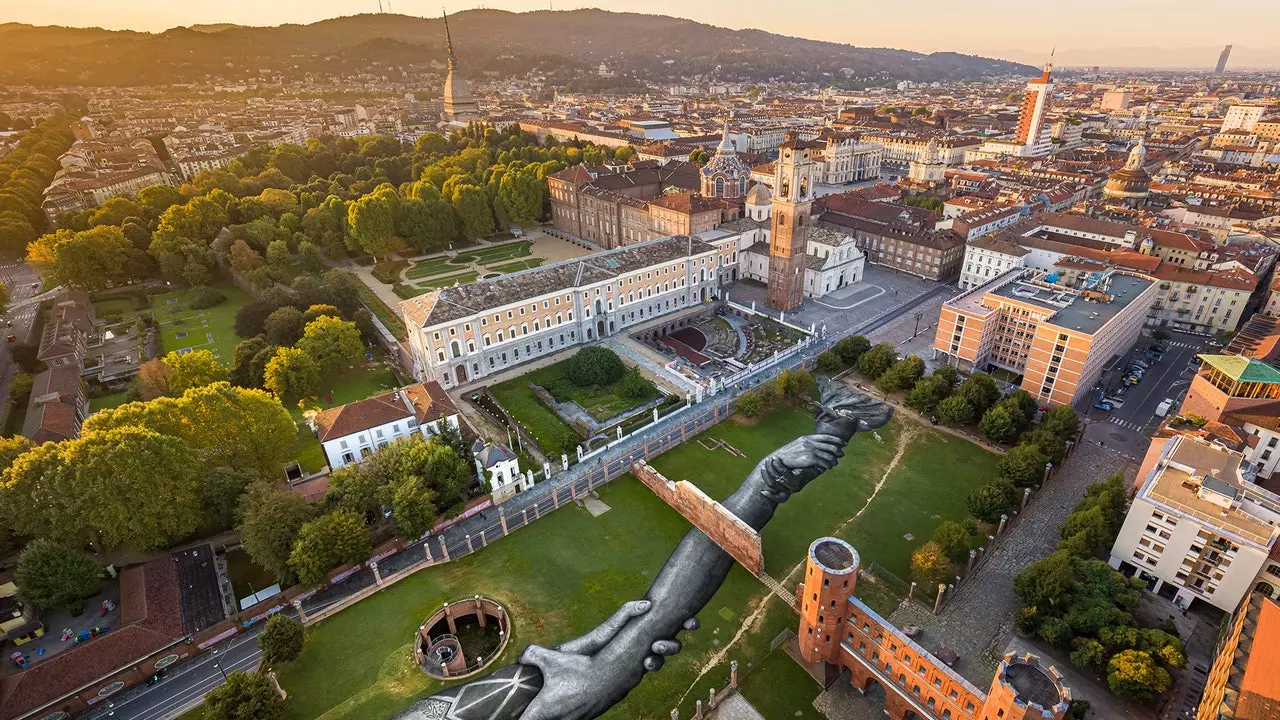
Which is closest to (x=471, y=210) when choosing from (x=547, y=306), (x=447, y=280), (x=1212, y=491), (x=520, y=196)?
(x=520, y=196)

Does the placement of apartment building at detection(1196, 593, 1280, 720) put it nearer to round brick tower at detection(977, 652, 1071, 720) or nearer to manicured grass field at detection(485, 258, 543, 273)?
round brick tower at detection(977, 652, 1071, 720)

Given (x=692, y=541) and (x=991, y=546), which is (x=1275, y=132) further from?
(x=692, y=541)

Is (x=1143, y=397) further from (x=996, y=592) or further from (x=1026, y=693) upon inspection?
(x=1026, y=693)

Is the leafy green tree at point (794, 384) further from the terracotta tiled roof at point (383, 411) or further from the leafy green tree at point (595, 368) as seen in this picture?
the terracotta tiled roof at point (383, 411)

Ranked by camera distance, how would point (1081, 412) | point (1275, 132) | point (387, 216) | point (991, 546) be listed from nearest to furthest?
1. point (991, 546)
2. point (1081, 412)
3. point (387, 216)
4. point (1275, 132)

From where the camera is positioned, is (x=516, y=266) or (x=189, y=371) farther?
(x=516, y=266)

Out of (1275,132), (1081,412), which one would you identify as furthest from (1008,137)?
(1081,412)

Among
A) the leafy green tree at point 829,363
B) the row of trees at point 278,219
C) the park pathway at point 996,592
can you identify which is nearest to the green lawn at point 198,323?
the row of trees at point 278,219
